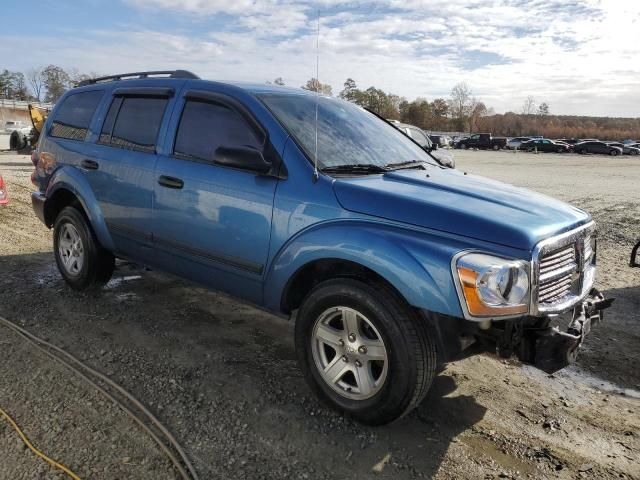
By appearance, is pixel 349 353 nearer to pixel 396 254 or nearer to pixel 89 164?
pixel 396 254

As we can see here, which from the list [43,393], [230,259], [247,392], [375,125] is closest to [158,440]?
[247,392]

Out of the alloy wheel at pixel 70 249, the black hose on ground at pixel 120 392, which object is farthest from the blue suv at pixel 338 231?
the black hose on ground at pixel 120 392

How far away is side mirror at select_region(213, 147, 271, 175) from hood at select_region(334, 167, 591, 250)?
0.50 meters

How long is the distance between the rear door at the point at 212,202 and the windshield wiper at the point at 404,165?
2.90ft

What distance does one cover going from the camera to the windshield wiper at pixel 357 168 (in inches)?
132

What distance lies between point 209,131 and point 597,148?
58063mm

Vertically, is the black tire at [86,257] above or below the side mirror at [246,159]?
below

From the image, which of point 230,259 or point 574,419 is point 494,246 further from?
point 230,259

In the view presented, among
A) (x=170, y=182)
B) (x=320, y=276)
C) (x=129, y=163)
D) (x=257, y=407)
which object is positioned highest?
(x=129, y=163)

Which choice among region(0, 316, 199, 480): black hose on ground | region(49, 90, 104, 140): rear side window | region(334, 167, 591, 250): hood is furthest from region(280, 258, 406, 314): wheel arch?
region(49, 90, 104, 140): rear side window

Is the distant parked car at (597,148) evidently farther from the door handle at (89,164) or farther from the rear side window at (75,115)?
the door handle at (89,164)

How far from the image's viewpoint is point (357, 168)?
11.4ft

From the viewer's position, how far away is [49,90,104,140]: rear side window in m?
4.88

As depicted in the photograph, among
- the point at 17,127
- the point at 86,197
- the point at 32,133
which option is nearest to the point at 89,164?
the point at 86,197
